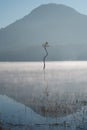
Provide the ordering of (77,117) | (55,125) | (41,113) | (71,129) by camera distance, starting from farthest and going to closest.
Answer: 1. (41,113)
2. (77,117)
3. (55,125)
4. (71,129)

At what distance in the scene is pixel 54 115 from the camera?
85.8ft

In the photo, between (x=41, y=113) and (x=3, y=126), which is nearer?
(x=3, y=126)

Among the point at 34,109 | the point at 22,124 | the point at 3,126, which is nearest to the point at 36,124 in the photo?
the point at 22,124

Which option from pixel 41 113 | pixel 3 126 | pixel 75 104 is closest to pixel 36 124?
pixel 3 126

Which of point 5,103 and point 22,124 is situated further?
point 5,103

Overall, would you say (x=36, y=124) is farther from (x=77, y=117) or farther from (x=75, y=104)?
(x=75, y=104)

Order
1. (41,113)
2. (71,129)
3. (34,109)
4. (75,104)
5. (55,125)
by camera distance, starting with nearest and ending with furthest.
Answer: (71,129), (55,125), (41,113), (34,109), (75,104)

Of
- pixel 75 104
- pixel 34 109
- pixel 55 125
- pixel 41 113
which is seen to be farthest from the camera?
pixel 75 104

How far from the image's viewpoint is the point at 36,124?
880 inches

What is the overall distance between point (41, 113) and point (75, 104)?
5.44m

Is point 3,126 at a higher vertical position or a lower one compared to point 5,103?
higher

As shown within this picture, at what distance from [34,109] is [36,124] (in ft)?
20.4

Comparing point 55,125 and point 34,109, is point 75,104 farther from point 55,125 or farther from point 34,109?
point 55,125

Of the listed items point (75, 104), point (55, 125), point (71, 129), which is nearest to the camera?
point (71, 129)
